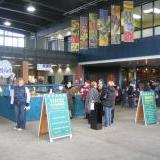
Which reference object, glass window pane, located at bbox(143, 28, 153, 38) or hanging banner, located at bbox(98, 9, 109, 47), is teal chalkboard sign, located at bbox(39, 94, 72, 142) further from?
glass window pane, located at bbox(143, 28, 153, 38)

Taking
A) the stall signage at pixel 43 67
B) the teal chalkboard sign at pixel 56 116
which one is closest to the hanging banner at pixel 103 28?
the stall signage at pixel 43 67

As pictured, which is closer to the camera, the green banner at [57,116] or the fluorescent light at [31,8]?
the green banner at [57,116]

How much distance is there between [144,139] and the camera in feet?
29.5

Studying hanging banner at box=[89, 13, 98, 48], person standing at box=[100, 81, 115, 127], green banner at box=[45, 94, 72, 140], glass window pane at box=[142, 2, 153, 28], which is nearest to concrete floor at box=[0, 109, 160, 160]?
green banner at box=[45, 94, 72, 140]

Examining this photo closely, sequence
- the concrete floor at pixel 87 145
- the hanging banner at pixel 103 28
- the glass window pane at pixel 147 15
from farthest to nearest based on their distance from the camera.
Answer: the hanging banner at pixel 103 28, the glass window pane at pixel 147 15, the concrete floor at pixel 87 145

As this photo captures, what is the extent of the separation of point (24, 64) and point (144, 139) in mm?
14173

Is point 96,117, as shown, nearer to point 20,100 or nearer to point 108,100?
point 108,100

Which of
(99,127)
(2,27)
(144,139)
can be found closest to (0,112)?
(99,127)

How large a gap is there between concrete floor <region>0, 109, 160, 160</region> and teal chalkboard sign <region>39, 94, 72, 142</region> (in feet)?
0.78

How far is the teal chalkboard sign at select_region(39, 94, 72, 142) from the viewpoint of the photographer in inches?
344

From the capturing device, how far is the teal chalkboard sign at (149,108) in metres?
11.7

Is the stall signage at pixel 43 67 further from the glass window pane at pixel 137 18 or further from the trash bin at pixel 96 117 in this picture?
the trash bin at pixel 96 117

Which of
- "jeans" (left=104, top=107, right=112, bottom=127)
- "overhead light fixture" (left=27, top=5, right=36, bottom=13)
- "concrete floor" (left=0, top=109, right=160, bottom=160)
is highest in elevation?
"overhead light fixture" (left=27, top=5, right=36, bottom=13)

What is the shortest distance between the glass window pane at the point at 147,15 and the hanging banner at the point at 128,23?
1922 mm
